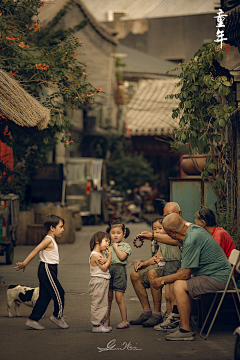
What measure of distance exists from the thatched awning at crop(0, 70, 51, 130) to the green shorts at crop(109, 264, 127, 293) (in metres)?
2.53

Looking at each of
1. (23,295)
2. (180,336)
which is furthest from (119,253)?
(23,295)

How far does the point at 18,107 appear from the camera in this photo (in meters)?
7.87

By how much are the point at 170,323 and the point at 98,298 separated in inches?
35.6

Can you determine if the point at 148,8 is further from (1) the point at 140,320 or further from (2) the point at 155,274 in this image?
(1) the point at 140,320

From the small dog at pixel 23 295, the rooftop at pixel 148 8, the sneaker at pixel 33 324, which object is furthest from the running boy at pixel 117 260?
the rooftop at pixel 148 8

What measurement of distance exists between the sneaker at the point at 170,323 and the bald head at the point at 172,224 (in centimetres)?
110

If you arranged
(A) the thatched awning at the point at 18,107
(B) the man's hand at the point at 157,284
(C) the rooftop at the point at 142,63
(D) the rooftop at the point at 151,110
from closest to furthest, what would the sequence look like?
(B) the man's hand at the point at 157,284 < (A) the thatched awning at the point at 18,107 < (D) the rooftop at the point at 151,110 < (C) the rooftop at the point at 142,63

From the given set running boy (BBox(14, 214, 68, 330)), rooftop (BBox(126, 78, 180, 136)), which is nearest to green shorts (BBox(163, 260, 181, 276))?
running boy (BBox(14, 214, 68, 330))

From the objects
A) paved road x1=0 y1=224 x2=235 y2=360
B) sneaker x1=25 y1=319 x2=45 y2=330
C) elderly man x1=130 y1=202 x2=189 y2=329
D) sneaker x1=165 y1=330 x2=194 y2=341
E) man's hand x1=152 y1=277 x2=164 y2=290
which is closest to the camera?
paved road x1=0 y1=224 x2=235 y2=360

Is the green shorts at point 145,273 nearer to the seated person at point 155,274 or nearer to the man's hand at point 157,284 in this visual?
the seated person at point 155,274

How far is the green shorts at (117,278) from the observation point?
6644mm

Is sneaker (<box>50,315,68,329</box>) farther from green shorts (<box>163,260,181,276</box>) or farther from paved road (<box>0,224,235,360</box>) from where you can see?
green shorts (<box>163,260,181,276</box>)

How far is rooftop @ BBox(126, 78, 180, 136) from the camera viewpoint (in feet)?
64.7

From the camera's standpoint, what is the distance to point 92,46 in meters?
28.9
